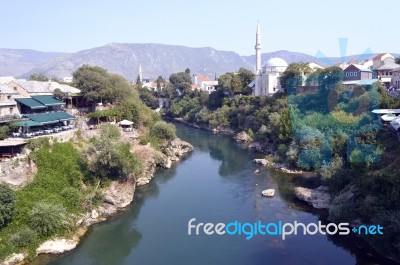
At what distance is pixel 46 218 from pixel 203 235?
890cm

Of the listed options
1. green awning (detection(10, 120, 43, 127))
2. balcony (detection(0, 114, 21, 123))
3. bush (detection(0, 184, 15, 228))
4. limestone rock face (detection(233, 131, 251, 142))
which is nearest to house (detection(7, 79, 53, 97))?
balcony (detection(0, 114, 21, 123))

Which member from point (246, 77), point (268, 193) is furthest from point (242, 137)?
point (268, 193)

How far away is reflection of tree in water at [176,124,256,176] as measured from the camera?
3919 centimetres

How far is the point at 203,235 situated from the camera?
22.6 m

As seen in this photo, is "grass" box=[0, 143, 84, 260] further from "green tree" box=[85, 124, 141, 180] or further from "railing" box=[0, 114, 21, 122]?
"railing" box=[0, 114, 21, 122]

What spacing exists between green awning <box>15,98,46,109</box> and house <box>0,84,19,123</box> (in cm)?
58

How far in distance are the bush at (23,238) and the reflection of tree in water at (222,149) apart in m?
20.0

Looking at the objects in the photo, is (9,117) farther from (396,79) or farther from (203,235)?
(396,79)

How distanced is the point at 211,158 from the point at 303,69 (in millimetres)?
17283

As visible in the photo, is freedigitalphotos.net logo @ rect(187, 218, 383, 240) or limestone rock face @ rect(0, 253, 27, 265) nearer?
limestone rock face @ rect(0, 253, 27, 265)

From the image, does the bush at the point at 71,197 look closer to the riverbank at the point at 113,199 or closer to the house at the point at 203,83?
the riverbank at the point at 113,199

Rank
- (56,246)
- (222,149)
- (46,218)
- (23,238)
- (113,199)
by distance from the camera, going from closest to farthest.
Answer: (23,238), (56,246), (46,218), (113,199), (222,149)

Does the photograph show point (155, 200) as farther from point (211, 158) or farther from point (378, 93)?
point (378, 93)

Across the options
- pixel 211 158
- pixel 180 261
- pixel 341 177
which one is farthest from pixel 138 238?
pixel 211 158
